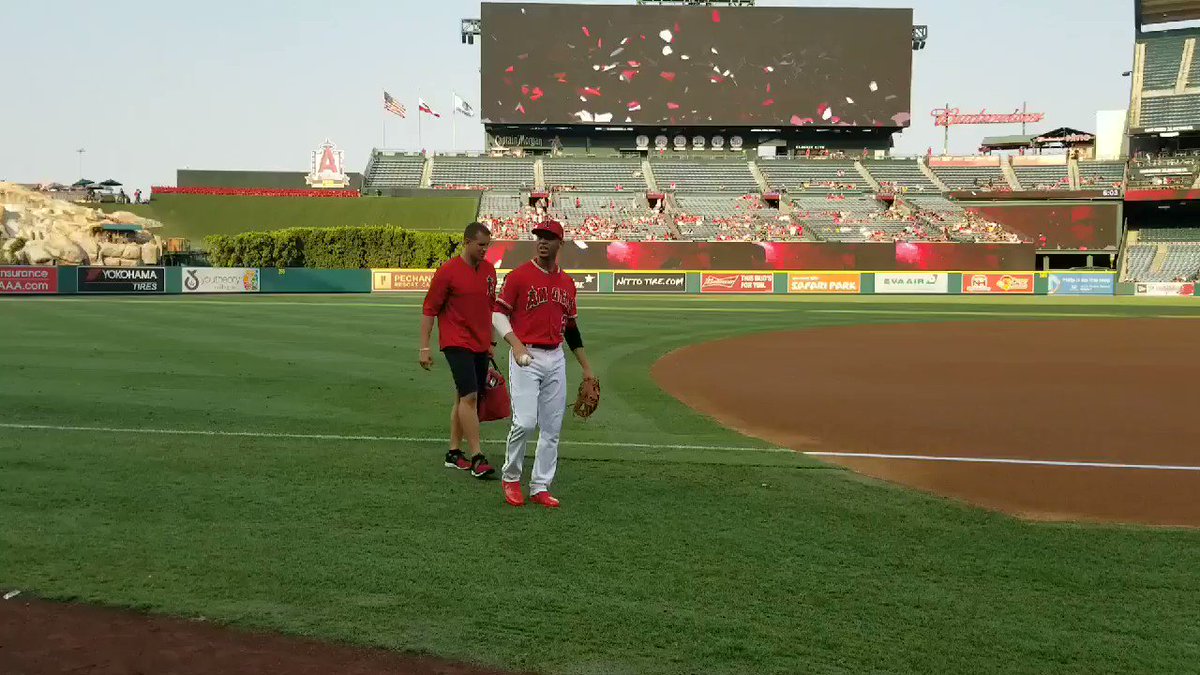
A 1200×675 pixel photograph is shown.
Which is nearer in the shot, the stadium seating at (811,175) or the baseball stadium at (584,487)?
the baseball stadium at (584,487)

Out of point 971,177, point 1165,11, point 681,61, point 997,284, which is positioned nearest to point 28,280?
point 681,61

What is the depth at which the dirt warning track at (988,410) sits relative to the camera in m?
9.04

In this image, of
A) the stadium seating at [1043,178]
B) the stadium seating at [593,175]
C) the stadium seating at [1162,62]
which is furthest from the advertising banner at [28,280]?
the stadium seating at [1162,62]

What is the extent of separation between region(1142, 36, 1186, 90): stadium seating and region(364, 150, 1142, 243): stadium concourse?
5963 millimetres

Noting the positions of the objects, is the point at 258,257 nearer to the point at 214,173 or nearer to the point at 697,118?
the point at 214,173

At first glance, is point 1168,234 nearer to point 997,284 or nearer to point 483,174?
point 997,284

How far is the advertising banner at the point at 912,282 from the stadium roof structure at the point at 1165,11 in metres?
29.8

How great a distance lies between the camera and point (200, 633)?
16.8 ft

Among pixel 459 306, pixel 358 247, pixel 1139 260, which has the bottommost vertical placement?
pixel 459 306

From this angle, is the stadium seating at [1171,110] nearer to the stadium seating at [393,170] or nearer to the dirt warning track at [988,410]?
the stadium seating at [393,170]

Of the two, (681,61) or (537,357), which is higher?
(681,61)

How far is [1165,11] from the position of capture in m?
72.2

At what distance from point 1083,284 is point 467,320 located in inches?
2200

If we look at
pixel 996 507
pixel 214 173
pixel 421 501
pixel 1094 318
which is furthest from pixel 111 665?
pixel 214 173
